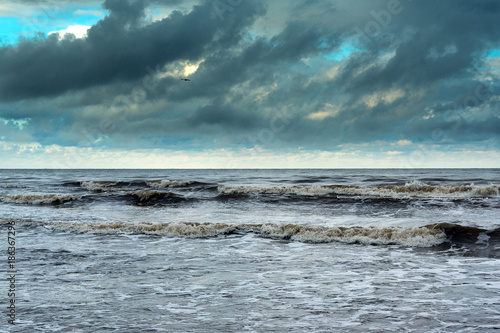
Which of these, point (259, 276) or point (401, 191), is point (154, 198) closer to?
point (401, 191)

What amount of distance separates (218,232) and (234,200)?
14594 mm

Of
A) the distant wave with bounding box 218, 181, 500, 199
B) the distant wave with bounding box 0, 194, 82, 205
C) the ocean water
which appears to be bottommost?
the ocean water

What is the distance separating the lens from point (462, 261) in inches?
453

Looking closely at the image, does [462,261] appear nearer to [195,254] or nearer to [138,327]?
[195,254]

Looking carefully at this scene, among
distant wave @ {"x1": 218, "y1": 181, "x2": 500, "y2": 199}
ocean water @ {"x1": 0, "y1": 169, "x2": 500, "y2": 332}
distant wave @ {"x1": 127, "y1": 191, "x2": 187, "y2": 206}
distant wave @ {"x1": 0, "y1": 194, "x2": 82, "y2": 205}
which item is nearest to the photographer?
ocean water @ {"x1": 0, "y1": 169, "x2": 500, "y2": 332}

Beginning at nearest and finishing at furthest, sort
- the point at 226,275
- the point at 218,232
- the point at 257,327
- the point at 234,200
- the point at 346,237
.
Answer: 1. the point at 257,327
2. the point at 226,275
3. the point at 346,237
4. the point at 218,232
5. the point at 234,200

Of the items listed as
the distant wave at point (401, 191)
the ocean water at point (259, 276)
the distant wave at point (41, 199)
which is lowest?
the ocean water at point (259, 276)

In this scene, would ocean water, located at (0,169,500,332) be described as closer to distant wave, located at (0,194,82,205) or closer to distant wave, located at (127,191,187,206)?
distant wave, located at (127,191,187,206)

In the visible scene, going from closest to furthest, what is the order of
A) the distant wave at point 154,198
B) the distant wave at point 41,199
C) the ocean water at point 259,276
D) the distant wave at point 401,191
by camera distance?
the ocean water at point 259,276, the distant wave at point 401,191, the distant wave at point 41,199, the distant wave at point 154,198

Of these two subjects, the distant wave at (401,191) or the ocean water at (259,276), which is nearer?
the ocean water at (259,276)

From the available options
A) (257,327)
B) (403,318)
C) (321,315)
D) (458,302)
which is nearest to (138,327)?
(257,327)

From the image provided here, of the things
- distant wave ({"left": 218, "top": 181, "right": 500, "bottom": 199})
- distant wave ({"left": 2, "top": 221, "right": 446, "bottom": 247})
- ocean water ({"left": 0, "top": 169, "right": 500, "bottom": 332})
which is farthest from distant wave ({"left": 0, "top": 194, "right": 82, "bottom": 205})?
distant wave ({"left": 2, "top": 221, "right": 446, "bottom": 247})

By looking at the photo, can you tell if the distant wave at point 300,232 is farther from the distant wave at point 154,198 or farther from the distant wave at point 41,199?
the distant wave at point 41,199

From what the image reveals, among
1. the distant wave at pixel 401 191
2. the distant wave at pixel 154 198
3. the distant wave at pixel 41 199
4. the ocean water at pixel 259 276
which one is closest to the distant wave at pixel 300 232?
the ocean water at pixel 259 276
